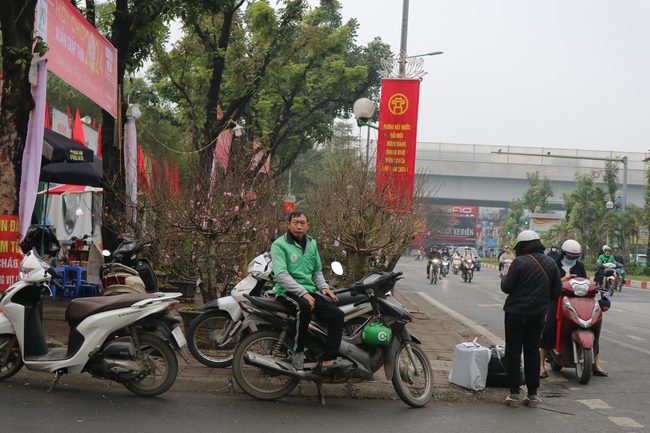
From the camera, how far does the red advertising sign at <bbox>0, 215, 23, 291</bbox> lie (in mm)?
8938

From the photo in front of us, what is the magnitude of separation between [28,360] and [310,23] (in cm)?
2353

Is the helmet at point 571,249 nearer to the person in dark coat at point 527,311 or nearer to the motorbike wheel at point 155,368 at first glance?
the person in dark coat at point 527,311

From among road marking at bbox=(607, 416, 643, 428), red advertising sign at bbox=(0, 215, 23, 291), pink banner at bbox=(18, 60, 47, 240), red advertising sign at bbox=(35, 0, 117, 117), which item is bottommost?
road marking at bbox=(607, 416, 643, 428)

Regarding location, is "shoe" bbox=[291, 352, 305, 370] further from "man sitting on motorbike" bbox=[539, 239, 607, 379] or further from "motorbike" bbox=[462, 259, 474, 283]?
"motorbike" bbox=[462, 259, 474, 283]

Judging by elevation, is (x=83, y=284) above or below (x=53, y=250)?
below

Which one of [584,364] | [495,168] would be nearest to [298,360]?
[584,364]

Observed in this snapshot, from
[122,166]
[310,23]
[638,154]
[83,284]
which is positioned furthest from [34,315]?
[638,154]

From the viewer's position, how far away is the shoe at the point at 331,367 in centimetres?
723

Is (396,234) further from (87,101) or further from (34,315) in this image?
(87,101)

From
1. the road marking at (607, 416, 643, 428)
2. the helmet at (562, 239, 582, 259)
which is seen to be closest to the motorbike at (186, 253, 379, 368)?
the helmet at (562, 239, 582, 259)

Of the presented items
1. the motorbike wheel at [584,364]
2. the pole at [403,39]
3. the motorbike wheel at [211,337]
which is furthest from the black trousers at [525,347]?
the pole at [403,39]

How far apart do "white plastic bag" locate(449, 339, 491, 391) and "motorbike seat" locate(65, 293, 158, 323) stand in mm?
3076

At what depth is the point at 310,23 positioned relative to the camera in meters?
29.3

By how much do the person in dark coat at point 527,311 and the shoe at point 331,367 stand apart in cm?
160
